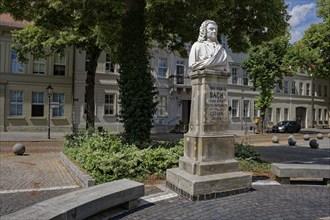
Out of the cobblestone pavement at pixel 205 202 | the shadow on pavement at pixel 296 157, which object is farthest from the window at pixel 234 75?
the cobblestone pavement at pixel 205 202

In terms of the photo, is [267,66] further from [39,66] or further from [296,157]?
[39,66]

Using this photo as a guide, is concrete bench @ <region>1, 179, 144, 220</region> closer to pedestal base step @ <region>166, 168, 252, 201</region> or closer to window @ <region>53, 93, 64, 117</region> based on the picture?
pedestal base step @ <region>166, 168, 252, 201</region>

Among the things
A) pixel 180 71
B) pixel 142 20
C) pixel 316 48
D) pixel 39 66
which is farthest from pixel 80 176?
pixel 316 48

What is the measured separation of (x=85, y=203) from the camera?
16.1 feet

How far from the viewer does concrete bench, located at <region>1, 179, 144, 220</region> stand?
4266 mm

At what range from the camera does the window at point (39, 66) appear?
28.0 meters

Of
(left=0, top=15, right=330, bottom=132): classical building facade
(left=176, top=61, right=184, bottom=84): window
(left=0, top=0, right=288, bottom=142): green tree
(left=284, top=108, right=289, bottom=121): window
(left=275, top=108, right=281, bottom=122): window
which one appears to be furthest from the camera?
(left=284, top=108, right=289, bottom=121): window

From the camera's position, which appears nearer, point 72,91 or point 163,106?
point 72,91

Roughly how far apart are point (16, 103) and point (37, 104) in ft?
5.43

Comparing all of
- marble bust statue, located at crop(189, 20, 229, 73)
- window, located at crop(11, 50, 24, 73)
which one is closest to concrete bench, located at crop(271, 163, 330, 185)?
marble bust statue, located at crop(189, 20, 229, 73)

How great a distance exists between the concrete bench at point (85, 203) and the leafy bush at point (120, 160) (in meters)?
1.79

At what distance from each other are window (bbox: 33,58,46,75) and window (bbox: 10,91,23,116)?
2.25 meters

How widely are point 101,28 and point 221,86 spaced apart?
6596mm

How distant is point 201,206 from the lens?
6121mm
